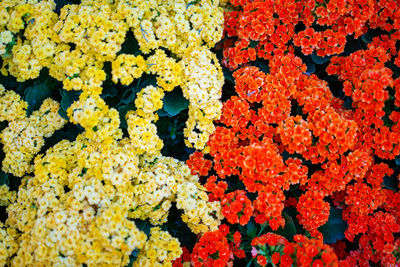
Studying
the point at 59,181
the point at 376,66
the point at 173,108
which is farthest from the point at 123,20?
the point at 376,66

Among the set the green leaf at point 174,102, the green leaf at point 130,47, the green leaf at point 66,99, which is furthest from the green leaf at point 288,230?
the green leaf at point 66,99

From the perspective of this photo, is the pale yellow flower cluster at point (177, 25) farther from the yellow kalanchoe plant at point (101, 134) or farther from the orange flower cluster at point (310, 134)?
the orange flower cluster at point (310, 134)

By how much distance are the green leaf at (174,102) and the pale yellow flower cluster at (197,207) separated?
67 cm

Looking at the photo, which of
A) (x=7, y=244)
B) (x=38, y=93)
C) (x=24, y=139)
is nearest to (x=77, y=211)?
(x=7, y=244)

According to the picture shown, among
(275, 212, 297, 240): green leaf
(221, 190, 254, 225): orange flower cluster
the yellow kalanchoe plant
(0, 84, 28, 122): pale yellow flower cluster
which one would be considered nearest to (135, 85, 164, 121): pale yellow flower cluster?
the yellow kalanchoe plant

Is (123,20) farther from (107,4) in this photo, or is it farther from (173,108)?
(173,108)

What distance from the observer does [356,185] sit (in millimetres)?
3025

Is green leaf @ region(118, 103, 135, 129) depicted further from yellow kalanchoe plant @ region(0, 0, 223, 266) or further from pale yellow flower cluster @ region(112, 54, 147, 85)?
pale yellow flower cluster @ region(112, 54, 147, 85)

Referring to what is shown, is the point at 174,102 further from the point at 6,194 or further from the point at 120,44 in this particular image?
the point at 6,194

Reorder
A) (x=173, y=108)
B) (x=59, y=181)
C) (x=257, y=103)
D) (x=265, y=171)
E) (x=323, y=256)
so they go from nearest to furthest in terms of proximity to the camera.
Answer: (x=323, y=256) < (x=59, y=181) < (x=265, y=171) < (x=173, y=108) < (x=257, y=103)

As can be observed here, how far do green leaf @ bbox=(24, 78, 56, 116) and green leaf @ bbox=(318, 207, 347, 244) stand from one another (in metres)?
2.88

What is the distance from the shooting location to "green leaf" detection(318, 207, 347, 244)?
3.19 metres

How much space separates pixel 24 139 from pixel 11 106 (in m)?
0.33

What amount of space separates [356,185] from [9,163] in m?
3.00
